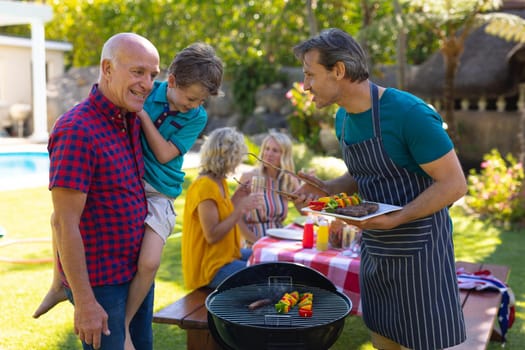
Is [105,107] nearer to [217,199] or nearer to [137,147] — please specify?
[137,147]

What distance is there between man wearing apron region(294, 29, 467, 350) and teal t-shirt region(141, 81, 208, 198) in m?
0.64

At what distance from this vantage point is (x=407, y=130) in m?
2.46

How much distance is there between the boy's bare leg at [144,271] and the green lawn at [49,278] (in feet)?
6.58

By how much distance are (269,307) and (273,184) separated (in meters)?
2.66

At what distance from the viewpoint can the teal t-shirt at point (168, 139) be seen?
2.78m

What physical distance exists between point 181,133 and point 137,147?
42cm

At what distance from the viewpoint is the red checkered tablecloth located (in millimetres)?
3977

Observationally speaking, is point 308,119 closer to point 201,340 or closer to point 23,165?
point 23,165

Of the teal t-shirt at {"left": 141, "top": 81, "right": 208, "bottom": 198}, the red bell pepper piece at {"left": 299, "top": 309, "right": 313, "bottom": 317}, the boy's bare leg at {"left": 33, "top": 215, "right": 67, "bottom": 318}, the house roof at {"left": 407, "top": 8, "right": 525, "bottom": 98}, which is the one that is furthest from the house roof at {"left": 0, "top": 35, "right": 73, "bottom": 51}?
the red bell pepper piece at {"left": 299, "top": 309, "right": 313, "bottom": 317}

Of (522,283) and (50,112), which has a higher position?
(522,283)

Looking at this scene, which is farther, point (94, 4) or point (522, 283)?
point (94, 4)

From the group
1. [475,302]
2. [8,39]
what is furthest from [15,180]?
[8,39]

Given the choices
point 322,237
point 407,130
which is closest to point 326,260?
point 322,237

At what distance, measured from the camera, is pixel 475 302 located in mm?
4180
